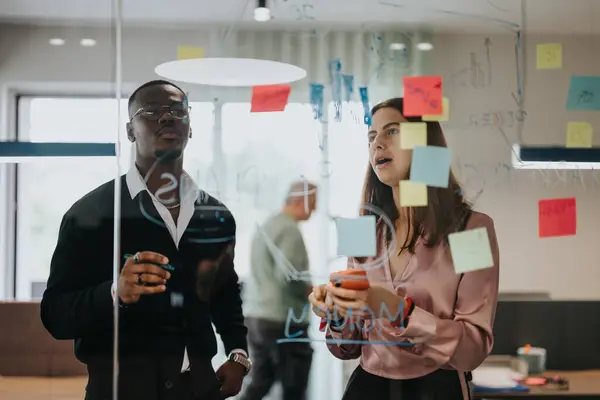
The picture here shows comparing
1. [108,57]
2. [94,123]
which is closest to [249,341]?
[94,123]

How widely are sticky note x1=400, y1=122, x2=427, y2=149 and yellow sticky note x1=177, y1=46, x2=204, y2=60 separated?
56 cm

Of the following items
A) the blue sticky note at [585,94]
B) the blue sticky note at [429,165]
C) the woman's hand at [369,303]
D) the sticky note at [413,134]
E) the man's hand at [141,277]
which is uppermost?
the blue sticky note at [585,94]

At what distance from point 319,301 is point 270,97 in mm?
549

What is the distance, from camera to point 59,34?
68.4 inches

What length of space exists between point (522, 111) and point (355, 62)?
457 mm

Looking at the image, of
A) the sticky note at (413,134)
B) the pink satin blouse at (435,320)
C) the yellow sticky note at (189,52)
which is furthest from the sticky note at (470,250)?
the yellow sticky note at (189,52)

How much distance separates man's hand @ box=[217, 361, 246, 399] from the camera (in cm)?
172

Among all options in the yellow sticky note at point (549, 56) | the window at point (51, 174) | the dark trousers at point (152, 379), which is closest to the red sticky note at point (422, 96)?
the yellow sticky note at point (549, 56)

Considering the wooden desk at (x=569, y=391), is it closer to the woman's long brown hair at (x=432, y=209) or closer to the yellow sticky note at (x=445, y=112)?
the woman's long brown hair at (x=432, y=209)

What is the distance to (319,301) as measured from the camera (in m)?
1.70

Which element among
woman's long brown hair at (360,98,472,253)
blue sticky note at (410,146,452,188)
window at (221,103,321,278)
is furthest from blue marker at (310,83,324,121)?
blue sticky note at (410,146,452,188)

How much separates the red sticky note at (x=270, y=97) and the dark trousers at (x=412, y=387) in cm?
72

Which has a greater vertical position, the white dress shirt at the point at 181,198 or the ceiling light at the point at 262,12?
the ceiling light at the point at 262,12

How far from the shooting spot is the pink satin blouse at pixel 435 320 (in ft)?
5.42
